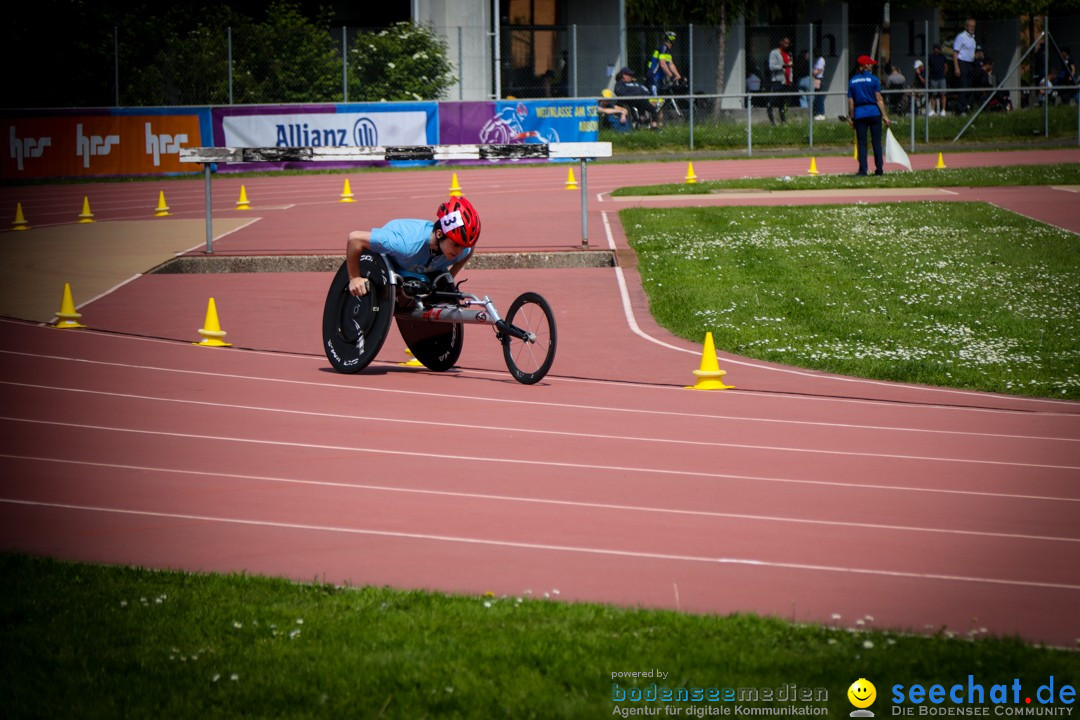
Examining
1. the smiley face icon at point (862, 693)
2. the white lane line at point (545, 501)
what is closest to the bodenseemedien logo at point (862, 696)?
the smiley face icon at point (862, 693)

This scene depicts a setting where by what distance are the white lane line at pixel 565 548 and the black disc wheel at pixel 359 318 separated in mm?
3884

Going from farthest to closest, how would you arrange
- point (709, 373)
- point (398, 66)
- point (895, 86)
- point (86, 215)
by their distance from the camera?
point (895, 86) < point (398, 66) < point (86, 215) < point (709, 373)

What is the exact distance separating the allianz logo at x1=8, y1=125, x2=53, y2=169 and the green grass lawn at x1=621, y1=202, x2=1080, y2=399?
17.1 m

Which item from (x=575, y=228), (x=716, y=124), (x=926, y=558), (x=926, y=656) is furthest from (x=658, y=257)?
(x=716, y=124)

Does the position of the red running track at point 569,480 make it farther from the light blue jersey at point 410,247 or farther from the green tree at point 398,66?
the green tree at point 398,66

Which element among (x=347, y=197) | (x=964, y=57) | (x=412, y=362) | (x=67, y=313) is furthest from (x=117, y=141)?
(x=412, y=362)

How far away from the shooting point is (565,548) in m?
7.16

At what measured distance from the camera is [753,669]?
536cm

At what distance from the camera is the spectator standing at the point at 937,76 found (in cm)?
3962

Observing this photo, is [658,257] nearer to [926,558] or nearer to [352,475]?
[352,475]

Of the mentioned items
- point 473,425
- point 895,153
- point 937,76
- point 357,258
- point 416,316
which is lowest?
point 473,425

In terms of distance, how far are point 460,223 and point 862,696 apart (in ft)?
21.9

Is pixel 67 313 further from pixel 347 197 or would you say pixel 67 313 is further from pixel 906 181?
pixel 906 181

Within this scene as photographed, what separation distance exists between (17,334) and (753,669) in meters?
10.6
